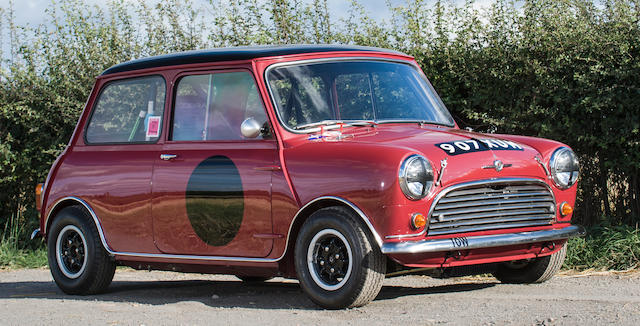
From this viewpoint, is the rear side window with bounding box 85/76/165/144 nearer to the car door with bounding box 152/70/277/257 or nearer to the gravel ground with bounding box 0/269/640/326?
the car door with bounding box 152/70/277/257

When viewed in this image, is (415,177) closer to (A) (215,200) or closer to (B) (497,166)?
(B) (497,166)

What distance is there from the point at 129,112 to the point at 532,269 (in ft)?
11.5

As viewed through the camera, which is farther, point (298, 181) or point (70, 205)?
point (70, 205)

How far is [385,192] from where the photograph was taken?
5.64 metres

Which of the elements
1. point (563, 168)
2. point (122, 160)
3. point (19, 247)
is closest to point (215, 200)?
point (122, 160)

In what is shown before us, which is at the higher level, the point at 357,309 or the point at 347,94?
the point at 347,94

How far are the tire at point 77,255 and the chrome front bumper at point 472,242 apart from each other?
3.02 meters

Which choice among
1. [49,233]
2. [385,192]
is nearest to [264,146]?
[385,192]

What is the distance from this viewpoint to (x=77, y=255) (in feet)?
25.7

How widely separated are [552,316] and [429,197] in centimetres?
103

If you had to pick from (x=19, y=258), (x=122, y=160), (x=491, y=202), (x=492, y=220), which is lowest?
(x=19, y=258)

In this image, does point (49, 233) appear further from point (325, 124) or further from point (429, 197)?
point (429, 197)

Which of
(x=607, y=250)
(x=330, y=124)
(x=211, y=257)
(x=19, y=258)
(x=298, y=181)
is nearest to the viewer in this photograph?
(x=298, y=181)

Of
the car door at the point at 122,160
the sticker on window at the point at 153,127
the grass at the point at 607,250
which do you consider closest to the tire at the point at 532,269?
the grass at the point at 607,250
